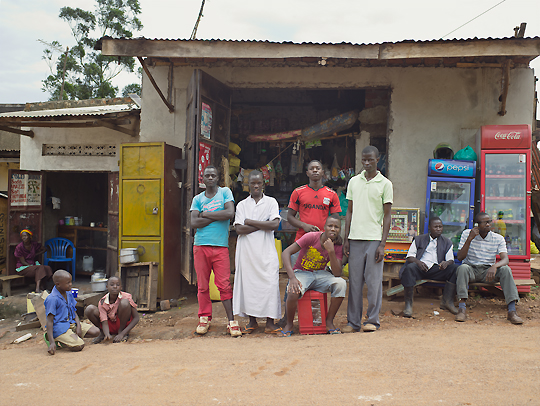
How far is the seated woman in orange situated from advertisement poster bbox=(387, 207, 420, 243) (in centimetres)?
602

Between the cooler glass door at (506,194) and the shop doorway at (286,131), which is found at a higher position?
the shop doorway at (286,131)

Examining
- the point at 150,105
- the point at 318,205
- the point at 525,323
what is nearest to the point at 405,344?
the point at 318,205

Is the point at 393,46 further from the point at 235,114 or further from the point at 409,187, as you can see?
the point at 235,114

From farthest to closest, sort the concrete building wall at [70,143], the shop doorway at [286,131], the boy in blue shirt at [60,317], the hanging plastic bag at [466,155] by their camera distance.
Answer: the concrete building wall at [70,143] → the shop doorway at [286,131] → the hanging plastic bag at [466,155] → the boy in blue shirt at [60,317]

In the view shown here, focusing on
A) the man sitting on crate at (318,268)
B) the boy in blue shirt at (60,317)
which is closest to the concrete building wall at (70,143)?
the boy in blue shirt at (60,317)

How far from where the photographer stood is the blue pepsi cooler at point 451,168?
19.0 ft

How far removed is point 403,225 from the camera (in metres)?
6.13

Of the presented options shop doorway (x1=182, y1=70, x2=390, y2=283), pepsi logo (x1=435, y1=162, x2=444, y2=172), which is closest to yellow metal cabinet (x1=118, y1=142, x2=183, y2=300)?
shop doorway (x1=182, y1=70, x2=390, y2=283)

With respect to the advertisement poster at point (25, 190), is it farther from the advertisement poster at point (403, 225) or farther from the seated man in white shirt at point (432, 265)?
the seated man in white shirt at point (432, 265)

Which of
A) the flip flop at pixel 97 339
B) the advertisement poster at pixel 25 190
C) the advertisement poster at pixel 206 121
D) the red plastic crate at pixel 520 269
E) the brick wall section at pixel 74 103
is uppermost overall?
the brick wall section at pixel 74 103

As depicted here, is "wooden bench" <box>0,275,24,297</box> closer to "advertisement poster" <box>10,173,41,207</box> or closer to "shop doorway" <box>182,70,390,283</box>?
"advertisement poster" <box>10,173,41,207</box>

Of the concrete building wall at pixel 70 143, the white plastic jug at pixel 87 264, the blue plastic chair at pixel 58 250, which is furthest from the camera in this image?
the white plastic jug at pixel 87 264

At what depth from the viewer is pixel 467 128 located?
6266 millimetres

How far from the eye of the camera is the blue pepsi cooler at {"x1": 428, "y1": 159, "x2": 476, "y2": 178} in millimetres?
5797
